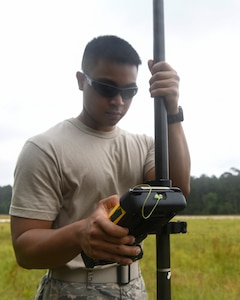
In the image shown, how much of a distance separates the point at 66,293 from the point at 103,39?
3.78 ft

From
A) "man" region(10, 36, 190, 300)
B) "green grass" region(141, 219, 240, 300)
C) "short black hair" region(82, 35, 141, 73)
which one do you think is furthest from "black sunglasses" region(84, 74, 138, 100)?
"green grass" region(141, 219, 240, 300)

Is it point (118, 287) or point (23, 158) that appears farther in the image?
point (118, 287)

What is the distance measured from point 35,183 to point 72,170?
0.50 feet

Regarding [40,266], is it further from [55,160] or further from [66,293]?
[55,160]

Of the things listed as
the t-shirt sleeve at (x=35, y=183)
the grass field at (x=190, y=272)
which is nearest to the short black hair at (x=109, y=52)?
the t-shirt sleeve at (x=35, y=183)

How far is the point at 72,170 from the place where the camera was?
1.60m

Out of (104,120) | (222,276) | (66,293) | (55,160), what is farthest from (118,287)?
(222,276)

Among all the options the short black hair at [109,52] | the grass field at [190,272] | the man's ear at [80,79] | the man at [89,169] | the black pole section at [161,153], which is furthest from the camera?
the grass field at [190,272]

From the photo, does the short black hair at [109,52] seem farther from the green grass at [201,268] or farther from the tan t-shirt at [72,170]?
the green grass at [201,268]

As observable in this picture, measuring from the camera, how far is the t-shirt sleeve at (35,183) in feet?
5.09

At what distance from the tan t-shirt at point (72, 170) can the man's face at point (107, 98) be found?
0.21 ft

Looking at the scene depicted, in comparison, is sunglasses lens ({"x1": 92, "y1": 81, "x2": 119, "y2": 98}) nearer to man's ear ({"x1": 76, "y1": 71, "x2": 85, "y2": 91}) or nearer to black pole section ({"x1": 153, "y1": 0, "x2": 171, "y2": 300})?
man's ear ({"x1": 76, "y1": 71, "x2": 85, "y2": 91})

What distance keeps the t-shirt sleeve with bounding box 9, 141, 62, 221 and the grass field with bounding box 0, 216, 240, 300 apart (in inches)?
119

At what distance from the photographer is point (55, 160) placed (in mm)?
1578
